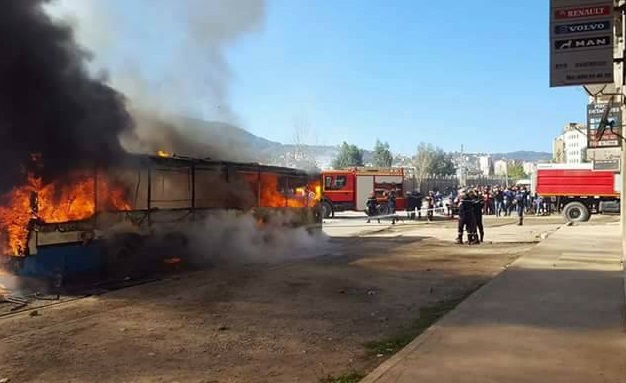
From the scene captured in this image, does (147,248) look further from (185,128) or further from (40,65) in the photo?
(185,128)

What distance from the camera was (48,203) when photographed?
8.53 m

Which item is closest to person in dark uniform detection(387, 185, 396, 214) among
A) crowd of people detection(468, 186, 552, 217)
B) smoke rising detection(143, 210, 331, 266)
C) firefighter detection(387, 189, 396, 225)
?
firefighter detection(387, 189, 396, 225)

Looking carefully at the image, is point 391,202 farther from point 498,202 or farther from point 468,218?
point 468,218

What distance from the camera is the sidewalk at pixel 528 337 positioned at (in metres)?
4.34

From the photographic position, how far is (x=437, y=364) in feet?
14.9

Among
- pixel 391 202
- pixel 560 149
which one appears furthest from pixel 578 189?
pixel 560 149

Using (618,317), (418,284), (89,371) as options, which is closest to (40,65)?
(89,371)

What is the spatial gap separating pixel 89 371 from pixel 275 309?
2886mm

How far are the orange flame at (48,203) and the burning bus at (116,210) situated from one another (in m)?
0.01

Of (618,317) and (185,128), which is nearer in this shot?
(618,317)

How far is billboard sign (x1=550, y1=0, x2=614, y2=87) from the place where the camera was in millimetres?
5641

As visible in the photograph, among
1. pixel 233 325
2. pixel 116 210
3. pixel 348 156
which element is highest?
pixel 348 156

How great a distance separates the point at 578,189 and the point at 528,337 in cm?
2210

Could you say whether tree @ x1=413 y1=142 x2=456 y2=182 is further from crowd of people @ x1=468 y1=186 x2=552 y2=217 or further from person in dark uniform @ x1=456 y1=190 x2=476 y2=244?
person in dark uniform @ x1=456 y1=190 x2=476 y2=244
